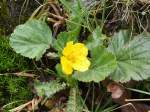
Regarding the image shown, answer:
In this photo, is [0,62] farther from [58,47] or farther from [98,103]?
[98,103]

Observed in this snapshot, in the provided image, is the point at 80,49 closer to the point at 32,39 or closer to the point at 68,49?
the point at 68,49

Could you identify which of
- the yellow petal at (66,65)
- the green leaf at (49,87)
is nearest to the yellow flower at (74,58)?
the yellow petal at (66,65)

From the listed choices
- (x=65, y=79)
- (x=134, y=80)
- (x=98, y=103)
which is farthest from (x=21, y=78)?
(x=134, y=80)

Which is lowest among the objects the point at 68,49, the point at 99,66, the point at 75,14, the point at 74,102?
the point at 74,102

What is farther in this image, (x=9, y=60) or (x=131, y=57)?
(x=9, y=60)

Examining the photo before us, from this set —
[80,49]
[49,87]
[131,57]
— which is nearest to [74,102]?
[49,87]

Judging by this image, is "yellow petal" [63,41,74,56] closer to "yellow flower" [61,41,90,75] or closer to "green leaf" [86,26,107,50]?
"yellow flower" [61,41,90,75]
